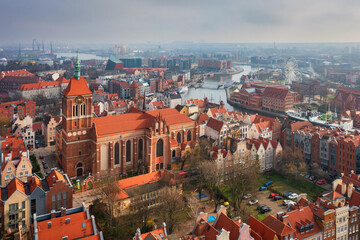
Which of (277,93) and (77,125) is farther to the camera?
(277,93)

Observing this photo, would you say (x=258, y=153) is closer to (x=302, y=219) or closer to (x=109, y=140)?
(x=302, y=219)

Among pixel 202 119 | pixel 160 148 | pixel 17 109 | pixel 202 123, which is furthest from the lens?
pixel 17 109

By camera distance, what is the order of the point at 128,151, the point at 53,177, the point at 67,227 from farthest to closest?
the point at 128,151, the point at 53,177, the point at 67,227

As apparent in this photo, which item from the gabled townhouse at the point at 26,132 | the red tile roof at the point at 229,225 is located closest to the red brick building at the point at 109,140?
the gabled townhouse at the point at 26,132

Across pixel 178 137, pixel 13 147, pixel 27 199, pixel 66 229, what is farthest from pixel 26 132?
pixel 66 229

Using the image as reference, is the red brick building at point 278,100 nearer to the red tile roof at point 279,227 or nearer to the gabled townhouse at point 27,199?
the red tile roof at point 279,227

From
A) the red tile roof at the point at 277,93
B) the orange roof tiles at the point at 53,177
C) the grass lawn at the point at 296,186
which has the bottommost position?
the grass lawn at the point at 296,186

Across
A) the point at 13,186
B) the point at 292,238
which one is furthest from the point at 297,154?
the point at 13,186
